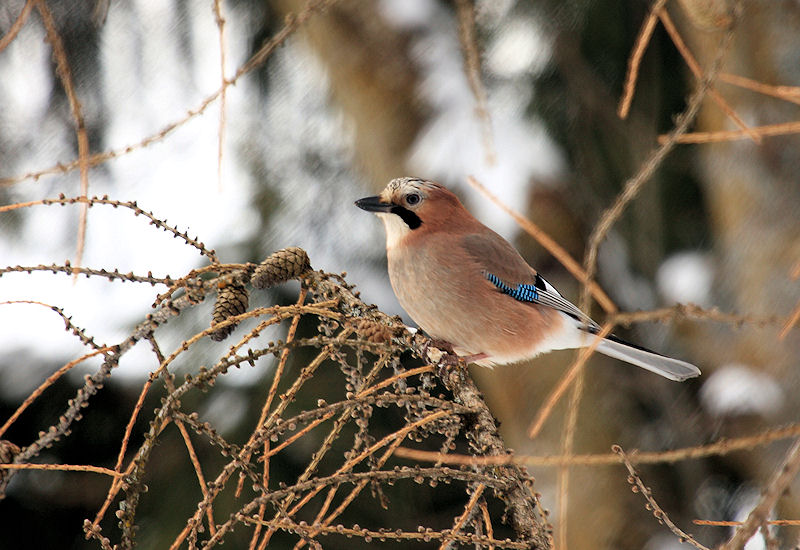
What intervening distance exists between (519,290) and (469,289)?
25cm

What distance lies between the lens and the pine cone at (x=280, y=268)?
1.84 meters

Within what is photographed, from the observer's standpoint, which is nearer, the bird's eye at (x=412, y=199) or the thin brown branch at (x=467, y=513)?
the thin brown branch at (x=467, y=513)

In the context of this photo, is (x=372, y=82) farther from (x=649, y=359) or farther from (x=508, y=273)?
(x=649, y=359)

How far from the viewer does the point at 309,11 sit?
1775 mm

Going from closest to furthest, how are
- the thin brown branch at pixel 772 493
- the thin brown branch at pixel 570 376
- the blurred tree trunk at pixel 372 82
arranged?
the thin brown branch at pixel 772 493, the thin brown branch at pixel 570 376, the blurred tree trunk at pixel 372 82

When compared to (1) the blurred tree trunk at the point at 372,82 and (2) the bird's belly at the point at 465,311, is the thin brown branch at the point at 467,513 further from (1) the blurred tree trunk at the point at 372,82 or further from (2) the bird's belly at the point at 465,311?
(1) the blurred tree trunk at the point at 372,82

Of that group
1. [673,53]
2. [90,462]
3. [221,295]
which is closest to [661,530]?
[673,53]

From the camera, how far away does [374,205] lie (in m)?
2.83

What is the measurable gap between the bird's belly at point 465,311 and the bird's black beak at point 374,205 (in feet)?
0.55

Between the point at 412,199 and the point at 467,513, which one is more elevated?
the point at 412,199

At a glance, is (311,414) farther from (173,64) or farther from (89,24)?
(89,24)

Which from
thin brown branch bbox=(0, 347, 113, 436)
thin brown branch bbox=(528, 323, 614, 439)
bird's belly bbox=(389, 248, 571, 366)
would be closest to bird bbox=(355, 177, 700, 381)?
bird's belly bbox=(389, 248, 571, 366)

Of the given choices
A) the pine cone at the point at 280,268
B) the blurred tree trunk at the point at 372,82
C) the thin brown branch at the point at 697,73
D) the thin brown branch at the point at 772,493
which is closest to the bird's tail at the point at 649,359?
the thin brown branch at the point at 697,73

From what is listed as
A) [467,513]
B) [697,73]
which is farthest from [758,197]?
[467,513]
